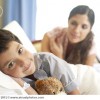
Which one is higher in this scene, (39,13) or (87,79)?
(39,13)

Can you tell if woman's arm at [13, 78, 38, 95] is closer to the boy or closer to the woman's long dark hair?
the boy

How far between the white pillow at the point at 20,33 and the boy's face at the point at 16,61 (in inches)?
2.6

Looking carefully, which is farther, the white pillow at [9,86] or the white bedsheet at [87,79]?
the white bedsheet at [87,79]

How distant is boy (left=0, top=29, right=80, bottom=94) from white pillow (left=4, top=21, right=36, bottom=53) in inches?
1.9

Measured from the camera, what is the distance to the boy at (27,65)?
608 mm

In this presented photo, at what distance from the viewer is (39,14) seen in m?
0.76

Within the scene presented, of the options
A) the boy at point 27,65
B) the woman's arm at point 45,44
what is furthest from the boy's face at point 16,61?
the woman's arm at point 45,44

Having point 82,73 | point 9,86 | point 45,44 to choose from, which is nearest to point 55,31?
point 45,44

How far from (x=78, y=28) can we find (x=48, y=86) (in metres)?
0.24

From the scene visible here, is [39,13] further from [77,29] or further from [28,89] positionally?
[28,89]

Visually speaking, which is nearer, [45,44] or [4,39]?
[4,39]

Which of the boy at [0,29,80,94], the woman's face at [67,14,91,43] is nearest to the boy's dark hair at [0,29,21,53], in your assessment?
the boy at [0,29,80,94]

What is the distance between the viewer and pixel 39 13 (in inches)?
29.9

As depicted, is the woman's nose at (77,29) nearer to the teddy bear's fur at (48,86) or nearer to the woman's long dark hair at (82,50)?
the woman's long dark hair at (82,50)
